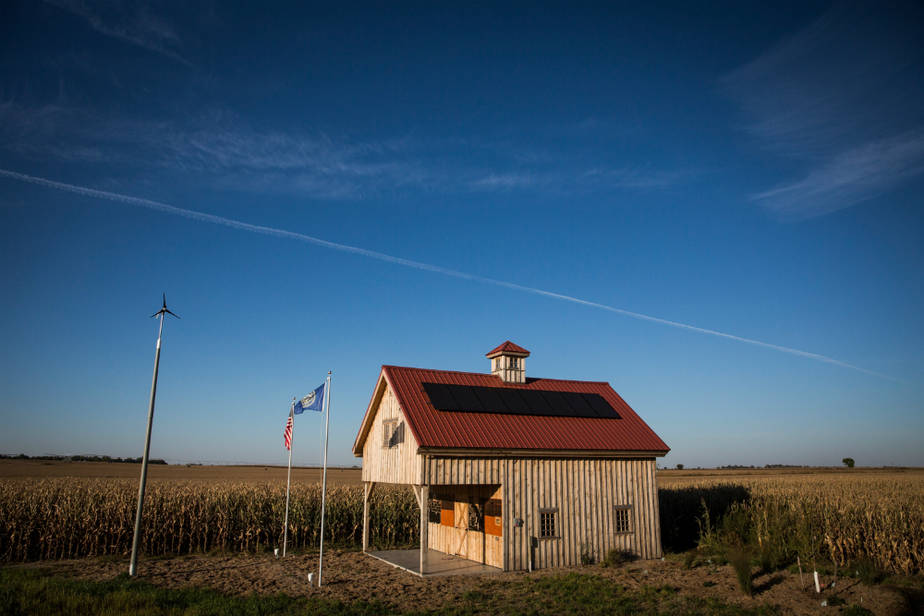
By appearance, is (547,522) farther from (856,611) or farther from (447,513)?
(856,611)

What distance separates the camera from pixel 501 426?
2027 cm

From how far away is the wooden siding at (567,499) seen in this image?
18.6m

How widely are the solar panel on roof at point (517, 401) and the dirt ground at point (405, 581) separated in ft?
18.1

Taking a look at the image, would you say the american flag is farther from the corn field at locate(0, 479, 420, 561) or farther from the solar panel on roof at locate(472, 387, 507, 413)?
the solar panel on roof at locate(472, 387, 507, 413)

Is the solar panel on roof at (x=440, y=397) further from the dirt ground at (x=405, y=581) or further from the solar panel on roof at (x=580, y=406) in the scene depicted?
the dirt ground at (x=405, y=581)

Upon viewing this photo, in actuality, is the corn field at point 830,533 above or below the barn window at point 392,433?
below

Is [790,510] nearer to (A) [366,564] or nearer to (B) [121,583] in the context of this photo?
(A) [366,564]

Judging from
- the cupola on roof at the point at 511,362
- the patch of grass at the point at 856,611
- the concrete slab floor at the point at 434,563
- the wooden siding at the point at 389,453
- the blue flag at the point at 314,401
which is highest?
the cupola on roof at the point at 511,362

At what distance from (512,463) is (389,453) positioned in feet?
15.2

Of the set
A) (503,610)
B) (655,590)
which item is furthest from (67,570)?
(655,590)

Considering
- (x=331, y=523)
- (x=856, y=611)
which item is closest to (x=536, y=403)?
(x=331, y=523)

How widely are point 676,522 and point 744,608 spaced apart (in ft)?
45.5

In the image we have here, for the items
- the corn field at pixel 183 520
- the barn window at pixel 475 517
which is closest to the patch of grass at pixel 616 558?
the barn window at pixel 475 517

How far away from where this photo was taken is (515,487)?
19.1m
